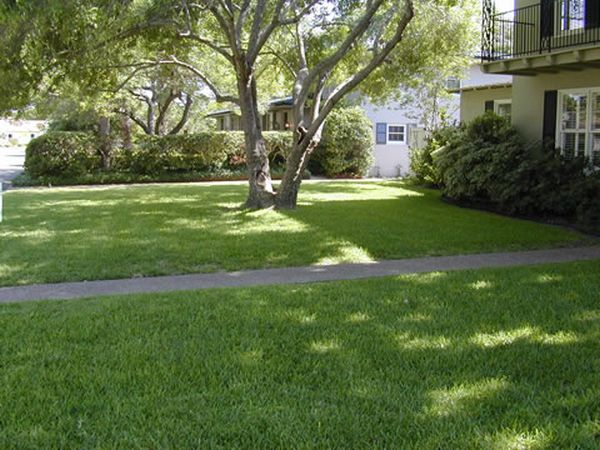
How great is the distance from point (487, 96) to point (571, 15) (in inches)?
296

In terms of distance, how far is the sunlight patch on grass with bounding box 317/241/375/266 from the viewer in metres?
9.49

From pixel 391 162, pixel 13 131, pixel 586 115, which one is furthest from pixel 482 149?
→ pixel 13 131

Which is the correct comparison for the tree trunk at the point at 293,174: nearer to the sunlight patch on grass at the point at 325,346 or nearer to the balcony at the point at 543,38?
the balcony at the point at 543,38

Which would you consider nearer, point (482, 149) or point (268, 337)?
point (268, 337)

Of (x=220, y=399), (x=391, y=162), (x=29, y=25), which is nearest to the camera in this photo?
(x=220, y=399)

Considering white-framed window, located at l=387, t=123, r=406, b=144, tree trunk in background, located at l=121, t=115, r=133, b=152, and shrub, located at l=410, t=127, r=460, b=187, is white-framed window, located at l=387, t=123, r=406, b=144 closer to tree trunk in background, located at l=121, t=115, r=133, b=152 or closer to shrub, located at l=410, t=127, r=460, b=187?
shrub, located at l=410, t=127, r=460, b=187

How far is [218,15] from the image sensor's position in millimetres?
14117

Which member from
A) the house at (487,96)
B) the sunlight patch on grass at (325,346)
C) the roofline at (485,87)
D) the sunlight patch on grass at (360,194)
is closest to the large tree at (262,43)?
the roofline at (485,87)

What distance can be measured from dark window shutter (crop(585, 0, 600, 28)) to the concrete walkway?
17.7 feet

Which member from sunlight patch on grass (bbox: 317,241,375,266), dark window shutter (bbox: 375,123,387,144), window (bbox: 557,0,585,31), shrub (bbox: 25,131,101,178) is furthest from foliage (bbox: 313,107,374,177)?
sunlight patch on grass (bbox: 317,241,375,266)

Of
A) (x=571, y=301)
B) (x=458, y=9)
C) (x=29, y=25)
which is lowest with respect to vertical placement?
(x=571, y=301)

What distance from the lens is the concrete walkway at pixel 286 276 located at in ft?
25.2

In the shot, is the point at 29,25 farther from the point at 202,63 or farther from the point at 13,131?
the point at 13,131

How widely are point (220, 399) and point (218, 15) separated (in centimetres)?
1144
